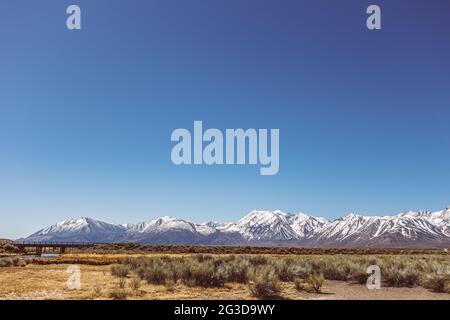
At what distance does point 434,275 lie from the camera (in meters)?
18.0

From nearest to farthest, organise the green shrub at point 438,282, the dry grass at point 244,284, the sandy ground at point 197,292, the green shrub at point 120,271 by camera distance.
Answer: the sandy ground at point 197,292 → the dry grass at point 244,284 → the green shrub at point 438,282 → the green shrub at point 120,271

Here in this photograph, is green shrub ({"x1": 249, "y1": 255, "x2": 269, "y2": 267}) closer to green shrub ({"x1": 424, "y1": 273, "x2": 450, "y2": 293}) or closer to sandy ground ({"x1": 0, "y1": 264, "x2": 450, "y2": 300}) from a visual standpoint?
sandy ground ({"x1": 0, "y1": 264, "x2": 450, "y2": 300})

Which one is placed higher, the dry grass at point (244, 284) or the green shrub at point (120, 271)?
the dry grass at point (244, 284)

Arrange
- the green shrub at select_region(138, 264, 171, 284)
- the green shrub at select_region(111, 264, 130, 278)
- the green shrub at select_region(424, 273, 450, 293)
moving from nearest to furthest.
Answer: the green shrub at select_region(424, 273, 450, 293) < the green shrub at select_region(138, 264, 171, 284) < the green shrub at select_region(111, 264, 130, 278)

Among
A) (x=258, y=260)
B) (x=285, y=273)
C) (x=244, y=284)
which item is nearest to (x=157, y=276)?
(x=244, y=284)

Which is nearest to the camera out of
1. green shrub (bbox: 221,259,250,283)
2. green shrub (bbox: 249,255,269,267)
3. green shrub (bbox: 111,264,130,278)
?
green shrub (bbox: 221,259,250,283)

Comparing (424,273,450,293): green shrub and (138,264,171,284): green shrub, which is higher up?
(424,273,450,293): green shrub

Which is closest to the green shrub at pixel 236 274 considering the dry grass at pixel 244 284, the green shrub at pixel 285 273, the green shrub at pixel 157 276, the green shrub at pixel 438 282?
the dry grass at pixel 244 284

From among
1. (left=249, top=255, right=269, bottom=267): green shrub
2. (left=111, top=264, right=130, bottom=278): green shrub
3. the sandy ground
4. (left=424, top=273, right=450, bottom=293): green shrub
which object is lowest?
(left=111, top=264, right=130, bottom=278): green shrub

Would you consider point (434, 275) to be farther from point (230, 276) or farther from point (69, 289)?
point (69, 289)

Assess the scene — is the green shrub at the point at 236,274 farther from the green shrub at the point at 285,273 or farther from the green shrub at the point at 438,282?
the green shrub at the point at 438,282

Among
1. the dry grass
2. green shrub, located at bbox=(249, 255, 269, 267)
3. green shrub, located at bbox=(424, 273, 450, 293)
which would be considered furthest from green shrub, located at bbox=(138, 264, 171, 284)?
green shrub, located at bbox=(424, 273, 450, 293)

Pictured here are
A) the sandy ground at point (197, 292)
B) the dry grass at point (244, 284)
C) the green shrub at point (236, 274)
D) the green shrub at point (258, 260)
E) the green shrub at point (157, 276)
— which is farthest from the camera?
the green shrub at point (258, 260)
